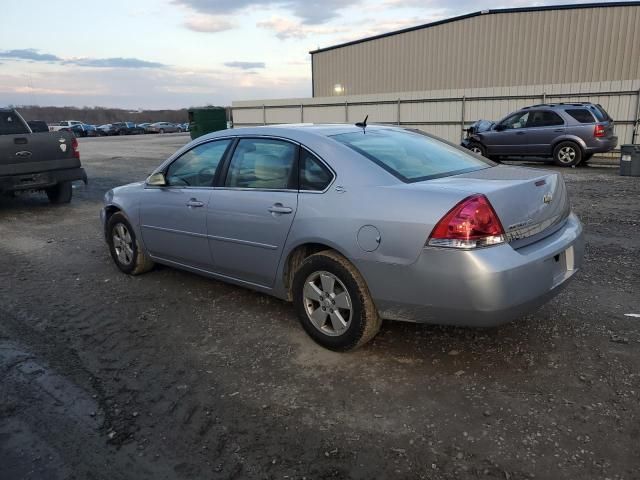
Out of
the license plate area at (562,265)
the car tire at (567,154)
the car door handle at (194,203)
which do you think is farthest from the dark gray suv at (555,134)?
the car door handle at (194,203)

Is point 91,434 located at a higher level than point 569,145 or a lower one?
lower

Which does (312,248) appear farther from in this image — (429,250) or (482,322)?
(482,322)

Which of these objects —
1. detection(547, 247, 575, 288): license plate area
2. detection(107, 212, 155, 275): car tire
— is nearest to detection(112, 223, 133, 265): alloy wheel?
detection(107, 212, 155, 275): car tire

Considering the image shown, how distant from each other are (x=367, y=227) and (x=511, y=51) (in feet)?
75.7

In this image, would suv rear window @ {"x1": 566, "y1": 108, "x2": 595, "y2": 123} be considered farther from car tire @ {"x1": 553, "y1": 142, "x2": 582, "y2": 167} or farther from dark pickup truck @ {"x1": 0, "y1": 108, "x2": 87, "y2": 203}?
dark pickup truck @ {"x1": 0, "y1": 108, "x2": 87, "y2": 203}

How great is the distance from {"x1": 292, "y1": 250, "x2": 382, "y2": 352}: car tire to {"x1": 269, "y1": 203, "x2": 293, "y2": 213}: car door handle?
0.38m

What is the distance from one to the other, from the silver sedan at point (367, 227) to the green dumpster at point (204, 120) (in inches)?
857

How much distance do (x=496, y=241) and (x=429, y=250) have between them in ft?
1.23

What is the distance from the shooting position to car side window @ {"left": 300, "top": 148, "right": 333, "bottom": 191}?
3592 mm

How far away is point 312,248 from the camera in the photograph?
→ 3.69 metres

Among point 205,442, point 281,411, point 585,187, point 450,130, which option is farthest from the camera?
point 450,130

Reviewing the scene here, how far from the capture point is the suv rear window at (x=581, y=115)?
13434 millimetres

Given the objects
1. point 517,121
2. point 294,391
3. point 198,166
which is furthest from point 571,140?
point 294,391

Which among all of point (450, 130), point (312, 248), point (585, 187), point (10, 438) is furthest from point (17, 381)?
point (450, 130)
